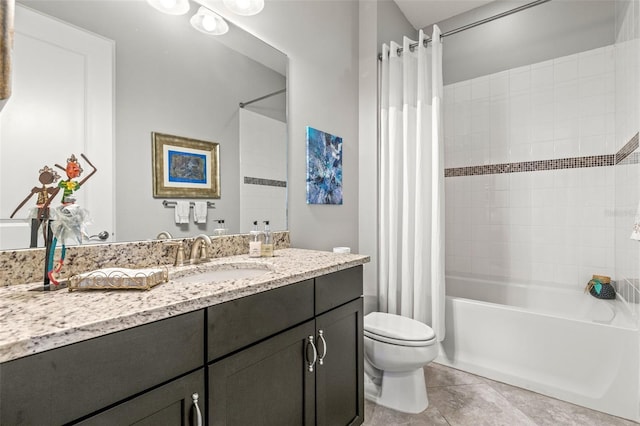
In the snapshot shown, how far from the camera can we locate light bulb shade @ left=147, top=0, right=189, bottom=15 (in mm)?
1304

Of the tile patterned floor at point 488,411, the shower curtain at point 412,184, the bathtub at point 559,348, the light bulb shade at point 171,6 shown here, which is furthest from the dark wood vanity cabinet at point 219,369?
the light bulb shade at point 171,6

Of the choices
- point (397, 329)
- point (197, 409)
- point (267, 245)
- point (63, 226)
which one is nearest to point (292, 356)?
point (197, 409)

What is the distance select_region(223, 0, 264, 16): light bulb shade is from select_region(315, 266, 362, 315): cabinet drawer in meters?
1.30

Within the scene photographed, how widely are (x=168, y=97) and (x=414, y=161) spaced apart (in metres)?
1.59

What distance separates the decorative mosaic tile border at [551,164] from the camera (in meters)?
2.15

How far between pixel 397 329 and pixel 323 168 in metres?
1.08

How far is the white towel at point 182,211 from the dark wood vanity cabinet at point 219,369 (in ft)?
1.97

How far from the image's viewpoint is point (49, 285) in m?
0.87

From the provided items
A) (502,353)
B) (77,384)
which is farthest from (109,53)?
(502,353)

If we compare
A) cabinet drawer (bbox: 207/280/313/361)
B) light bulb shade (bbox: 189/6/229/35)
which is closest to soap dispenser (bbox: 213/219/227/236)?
cabinet drawer (bbox: 207/280/313/361)

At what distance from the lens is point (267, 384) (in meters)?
1.02

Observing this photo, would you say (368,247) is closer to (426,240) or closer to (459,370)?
(426,240)

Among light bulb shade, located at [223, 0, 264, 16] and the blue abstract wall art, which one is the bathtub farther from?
light bulb shade, located at [223, 0, 264, 16]

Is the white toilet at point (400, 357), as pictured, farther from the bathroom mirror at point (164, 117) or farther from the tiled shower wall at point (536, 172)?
the tiled shower wall at point (536, 172)
